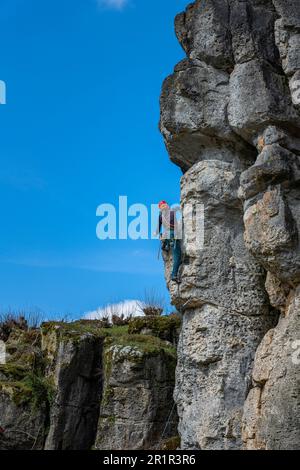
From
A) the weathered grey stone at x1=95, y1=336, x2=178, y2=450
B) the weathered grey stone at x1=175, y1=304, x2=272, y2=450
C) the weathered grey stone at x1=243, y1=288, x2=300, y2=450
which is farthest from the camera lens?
the weathered grey stone at x1=95, y1=336, x2=178, y2=450

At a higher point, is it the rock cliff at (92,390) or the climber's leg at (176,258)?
the climber's leg at (176,258)

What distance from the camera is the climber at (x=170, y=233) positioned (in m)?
16.7

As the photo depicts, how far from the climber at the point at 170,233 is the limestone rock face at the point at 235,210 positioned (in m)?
0.25

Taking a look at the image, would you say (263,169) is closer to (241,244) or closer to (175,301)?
(241,244)

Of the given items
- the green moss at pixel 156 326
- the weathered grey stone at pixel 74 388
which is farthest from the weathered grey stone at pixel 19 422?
the green moss at pixel 156 326

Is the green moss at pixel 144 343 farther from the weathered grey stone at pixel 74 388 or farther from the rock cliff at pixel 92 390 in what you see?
the weathered grey stone at pixel 74 388

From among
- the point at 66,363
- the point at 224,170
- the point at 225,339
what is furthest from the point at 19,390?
the point at 224,170

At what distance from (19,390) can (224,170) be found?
Answer: 6935mm

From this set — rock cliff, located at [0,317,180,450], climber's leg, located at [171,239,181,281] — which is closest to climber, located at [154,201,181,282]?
climber's leg, located at [171,239,181,281]

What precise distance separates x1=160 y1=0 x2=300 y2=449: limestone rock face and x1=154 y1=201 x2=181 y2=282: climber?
246 mm

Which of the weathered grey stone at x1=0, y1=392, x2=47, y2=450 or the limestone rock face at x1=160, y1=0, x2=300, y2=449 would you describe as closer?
the limestone rock face at x1=160, y1=0, x2=300, y2=449

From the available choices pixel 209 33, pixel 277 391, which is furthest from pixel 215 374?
pixel 209 33

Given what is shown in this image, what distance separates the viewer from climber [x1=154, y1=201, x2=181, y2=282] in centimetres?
1669

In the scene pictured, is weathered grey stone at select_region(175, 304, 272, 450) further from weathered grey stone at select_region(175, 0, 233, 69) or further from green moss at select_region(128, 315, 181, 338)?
weathered grey stone at select_region(175, 0, 233, 69)
